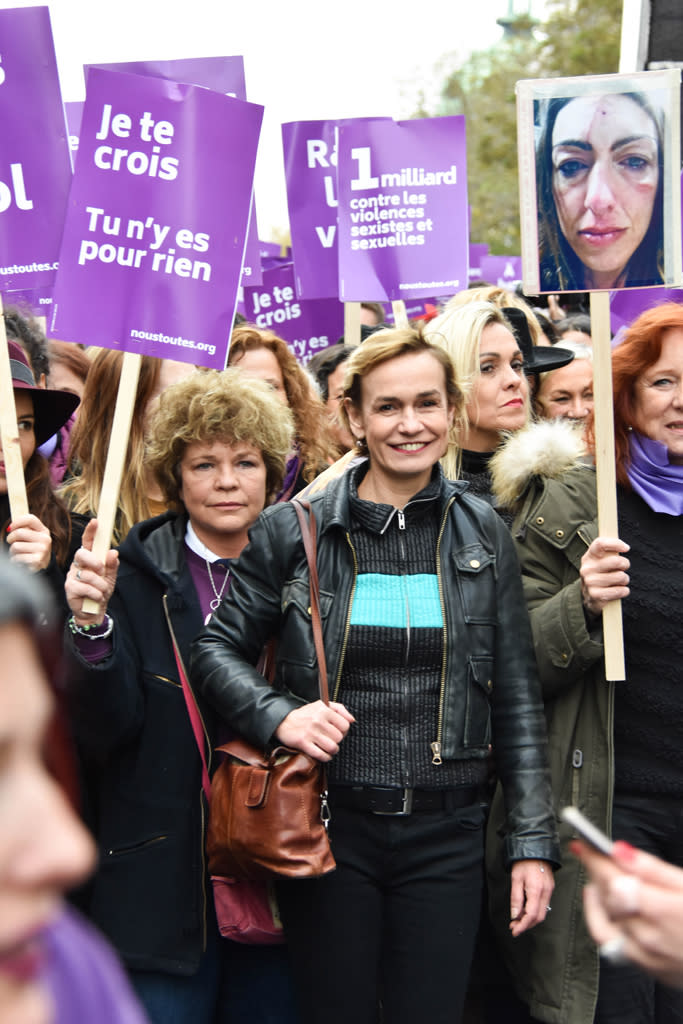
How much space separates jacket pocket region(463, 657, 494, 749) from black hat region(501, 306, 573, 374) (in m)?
1.99

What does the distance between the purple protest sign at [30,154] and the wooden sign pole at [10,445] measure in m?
0.52

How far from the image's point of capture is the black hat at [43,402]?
330cm

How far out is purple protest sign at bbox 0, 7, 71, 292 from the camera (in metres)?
3.53

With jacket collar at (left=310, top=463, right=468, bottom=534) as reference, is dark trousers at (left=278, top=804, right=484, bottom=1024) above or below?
below

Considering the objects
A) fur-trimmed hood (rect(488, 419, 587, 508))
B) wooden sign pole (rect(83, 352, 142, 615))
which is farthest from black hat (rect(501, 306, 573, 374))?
wooden sign pole (rect(83, 352, 142, 615))

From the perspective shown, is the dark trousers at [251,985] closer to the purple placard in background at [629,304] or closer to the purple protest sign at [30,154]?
the purple protest sign at [30,154]

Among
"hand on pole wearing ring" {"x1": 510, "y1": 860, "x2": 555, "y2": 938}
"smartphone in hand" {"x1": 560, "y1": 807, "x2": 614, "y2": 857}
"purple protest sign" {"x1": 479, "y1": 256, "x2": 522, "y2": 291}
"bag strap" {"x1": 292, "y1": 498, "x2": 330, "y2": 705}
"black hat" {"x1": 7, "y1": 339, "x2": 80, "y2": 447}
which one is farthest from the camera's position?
"purple protest sign" {"x1": 479, "y1": 256, "x2": 522, "y2": 291}

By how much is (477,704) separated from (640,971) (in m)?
0.90

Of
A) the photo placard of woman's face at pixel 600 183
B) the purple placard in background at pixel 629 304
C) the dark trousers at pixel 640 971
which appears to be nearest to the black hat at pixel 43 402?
the photo placard of woman's face at pixel 600 183

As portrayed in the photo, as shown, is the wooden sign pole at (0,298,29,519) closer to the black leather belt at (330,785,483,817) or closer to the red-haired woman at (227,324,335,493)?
the black leather belt at (330,785,483,817)

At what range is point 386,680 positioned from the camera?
110 inches

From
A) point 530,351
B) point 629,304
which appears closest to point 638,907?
point 530,351

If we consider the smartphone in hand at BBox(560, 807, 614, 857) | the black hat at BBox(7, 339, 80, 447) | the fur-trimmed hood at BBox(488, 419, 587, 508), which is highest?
the black hat at BBox(7, 339, 80, 447)

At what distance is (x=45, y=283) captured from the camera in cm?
349
